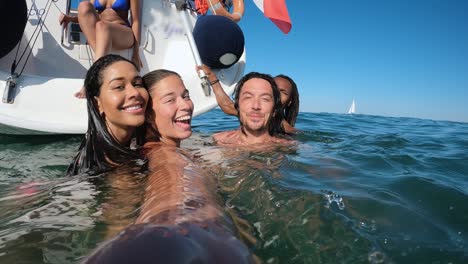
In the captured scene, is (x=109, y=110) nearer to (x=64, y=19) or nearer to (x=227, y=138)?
(x=227, y=138)

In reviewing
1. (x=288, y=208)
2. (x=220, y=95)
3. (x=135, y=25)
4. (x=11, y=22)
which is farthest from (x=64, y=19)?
(x=288, y=208)

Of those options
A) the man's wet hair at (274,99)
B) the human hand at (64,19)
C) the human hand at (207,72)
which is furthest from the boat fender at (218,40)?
the human hand at (64,19)

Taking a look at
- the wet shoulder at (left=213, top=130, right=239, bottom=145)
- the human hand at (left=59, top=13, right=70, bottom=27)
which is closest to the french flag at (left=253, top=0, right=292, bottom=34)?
the wet shoulder at (left=213, top=130, right=239, bottom=145)

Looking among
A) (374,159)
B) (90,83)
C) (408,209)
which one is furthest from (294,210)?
(374,159)

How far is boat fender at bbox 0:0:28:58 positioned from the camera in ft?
12.2

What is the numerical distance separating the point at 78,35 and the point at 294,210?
5.07m

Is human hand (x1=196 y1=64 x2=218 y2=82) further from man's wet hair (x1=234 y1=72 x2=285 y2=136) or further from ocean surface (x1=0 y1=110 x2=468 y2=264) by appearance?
ocean surface (x1=0 y1=110 x2=468 y2=264)

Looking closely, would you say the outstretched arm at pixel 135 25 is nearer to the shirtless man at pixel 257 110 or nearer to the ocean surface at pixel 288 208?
the shirtless man at pixel 257 110

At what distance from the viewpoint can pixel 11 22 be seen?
152 inches

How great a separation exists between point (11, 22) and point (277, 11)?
3.80 meters

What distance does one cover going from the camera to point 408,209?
76.8 inches

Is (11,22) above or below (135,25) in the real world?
below

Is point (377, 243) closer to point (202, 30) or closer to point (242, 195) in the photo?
point (242, 195)

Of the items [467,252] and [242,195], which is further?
[242,195]
